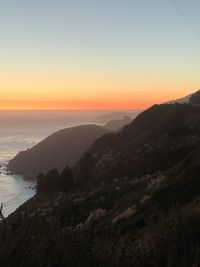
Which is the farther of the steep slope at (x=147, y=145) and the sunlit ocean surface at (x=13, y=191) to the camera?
the sunlit ocean surface at (x=13, y=191)

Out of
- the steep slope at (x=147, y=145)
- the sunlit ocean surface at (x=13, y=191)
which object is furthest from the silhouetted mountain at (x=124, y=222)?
the sunlit ocean surface at (x=13, y=191)

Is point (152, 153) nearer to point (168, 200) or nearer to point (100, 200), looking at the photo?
point (100, 200)

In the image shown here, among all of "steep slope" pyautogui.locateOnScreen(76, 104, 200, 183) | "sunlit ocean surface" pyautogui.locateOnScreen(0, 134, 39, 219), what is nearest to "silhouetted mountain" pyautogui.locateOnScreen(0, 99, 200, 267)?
"steep slope" pyautogui.locateOnScreen(76, 104, 200, 183)

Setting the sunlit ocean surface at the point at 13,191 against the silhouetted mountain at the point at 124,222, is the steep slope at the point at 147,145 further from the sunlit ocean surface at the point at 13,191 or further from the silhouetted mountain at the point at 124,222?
the sunlit ocean surface at the point at 13,191

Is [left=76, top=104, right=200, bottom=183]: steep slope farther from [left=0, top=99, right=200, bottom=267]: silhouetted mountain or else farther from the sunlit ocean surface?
the sunlit ocean surface

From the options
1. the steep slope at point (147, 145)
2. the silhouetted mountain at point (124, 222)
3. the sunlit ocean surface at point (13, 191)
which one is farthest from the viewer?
the sunlit ocean surface at point (13, 191)

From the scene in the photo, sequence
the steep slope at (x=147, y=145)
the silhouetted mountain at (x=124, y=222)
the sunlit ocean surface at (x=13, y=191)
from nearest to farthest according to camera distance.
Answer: the silhouetted mountain at (x=124, y=222) < the steep slope at (x=147, y=145) < the sunlit ocean surface at (x=13, y=191)

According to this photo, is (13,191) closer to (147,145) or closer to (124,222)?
(147,145)

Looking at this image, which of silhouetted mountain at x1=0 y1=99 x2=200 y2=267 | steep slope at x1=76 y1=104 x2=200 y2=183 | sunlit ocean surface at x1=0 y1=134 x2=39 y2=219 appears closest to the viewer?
silhouetted mountain at x1=0 y1=99 x2=200 y2=267

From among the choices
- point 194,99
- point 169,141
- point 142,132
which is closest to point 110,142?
point 142,132
